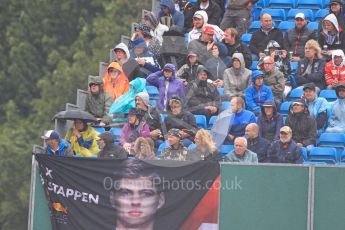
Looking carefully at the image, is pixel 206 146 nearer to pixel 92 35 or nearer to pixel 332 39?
pixel 332 39

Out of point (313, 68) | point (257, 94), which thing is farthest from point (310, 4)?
point (257, 94)

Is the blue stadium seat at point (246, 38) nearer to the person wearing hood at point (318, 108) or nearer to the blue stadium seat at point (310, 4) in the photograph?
the blue stadium seat at point (310, 4)

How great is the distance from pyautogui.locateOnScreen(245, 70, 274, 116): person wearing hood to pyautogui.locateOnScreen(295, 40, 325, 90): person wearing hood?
32.2 inches

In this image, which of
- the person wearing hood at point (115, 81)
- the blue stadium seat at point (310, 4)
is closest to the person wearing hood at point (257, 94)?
the person wearing hood at point (115, 81)

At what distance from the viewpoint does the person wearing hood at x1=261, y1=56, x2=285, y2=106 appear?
80.6 ft

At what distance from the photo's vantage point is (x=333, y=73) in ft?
80.7

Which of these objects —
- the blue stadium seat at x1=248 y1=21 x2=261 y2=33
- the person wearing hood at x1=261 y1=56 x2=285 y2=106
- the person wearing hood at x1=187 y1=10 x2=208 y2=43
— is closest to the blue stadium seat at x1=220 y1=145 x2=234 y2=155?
the person wearing hood at x1=261 y1=56 x2=285 y2=106

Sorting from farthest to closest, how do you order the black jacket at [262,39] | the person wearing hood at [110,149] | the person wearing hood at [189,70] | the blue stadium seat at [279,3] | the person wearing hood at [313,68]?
1. the blue stadium seat at [279,3]
2. the black jacket at [262,39]
3. the person wearing hood at [189,70]
4. the person wearing hood at [313,68]
5. the person wearing hood at [110,149]

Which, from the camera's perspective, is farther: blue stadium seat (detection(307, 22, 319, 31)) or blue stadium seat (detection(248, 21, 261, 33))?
blue stadium seat (detection(248, 21, 261, 33))

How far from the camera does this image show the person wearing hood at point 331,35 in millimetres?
25609

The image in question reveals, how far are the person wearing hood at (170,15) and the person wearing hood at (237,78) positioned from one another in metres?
2.64

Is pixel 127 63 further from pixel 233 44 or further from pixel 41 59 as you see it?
pixel 41 59

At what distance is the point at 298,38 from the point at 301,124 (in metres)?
3.16

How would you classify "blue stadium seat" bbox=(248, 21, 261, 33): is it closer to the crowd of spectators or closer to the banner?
the crowd of spectators
